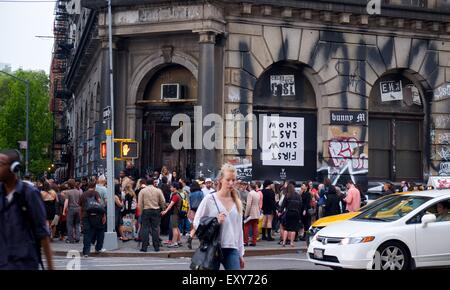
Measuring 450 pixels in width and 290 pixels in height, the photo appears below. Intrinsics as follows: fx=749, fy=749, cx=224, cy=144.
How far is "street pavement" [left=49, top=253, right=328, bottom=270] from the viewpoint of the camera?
16.2 metres

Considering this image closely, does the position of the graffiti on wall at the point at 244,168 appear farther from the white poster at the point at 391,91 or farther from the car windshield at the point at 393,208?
the car windshield at the point at 393,208

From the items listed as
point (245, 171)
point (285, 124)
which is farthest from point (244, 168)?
point (285, 124)

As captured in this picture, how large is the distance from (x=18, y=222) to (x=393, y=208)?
908 centimetres

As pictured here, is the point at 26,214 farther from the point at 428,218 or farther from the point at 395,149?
the point at 395,149

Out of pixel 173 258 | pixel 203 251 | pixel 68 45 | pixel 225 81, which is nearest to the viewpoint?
pixel 203 251

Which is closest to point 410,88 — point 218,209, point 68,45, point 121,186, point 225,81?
point 225,81

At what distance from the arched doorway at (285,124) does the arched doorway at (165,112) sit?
8.87ft

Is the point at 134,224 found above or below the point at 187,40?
below

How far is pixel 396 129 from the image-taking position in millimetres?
31844

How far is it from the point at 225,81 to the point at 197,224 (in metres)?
19.8

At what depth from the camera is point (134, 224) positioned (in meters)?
23.1

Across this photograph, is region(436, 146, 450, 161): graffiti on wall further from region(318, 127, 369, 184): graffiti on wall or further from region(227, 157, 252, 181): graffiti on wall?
region(227, 157, 252, 181): graffiti on wall
